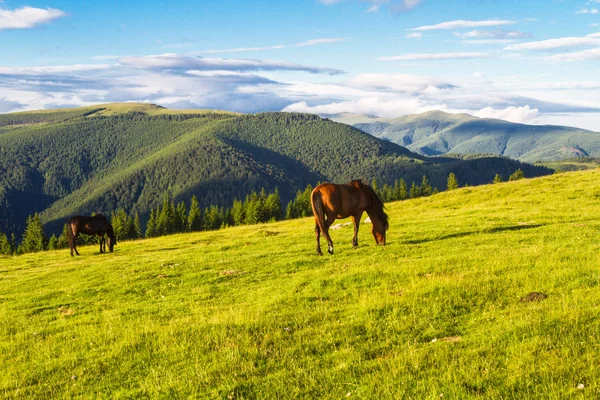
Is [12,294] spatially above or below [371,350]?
below

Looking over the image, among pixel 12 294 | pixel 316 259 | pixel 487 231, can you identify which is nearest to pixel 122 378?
pixel 316 259

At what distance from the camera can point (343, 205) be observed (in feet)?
73.4

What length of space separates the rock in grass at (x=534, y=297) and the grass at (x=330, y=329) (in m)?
0.25

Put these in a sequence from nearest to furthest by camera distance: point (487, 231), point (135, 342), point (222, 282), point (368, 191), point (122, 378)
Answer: point (122, 378) → point (135, 342) → point (222, 282) → point (368, 191) → point (487, 231)

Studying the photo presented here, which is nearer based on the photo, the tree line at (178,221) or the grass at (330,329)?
the grass at (330,329)

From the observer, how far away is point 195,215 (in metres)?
122

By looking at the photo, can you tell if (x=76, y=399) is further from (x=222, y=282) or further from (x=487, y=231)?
(x=487, y=231)

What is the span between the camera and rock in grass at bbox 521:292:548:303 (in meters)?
11.6

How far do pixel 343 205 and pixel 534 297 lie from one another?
11.7 meters

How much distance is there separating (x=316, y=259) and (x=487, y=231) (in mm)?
11860

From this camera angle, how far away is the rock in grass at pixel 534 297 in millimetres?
11622

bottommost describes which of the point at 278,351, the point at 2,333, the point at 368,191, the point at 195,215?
the point at 195,215

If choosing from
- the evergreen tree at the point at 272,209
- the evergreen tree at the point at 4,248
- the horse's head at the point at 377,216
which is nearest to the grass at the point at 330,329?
the horse's head at the point at 377,216

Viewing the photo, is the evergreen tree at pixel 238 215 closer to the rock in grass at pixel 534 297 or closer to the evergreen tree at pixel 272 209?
the evergreen tree at pixel 272 209
